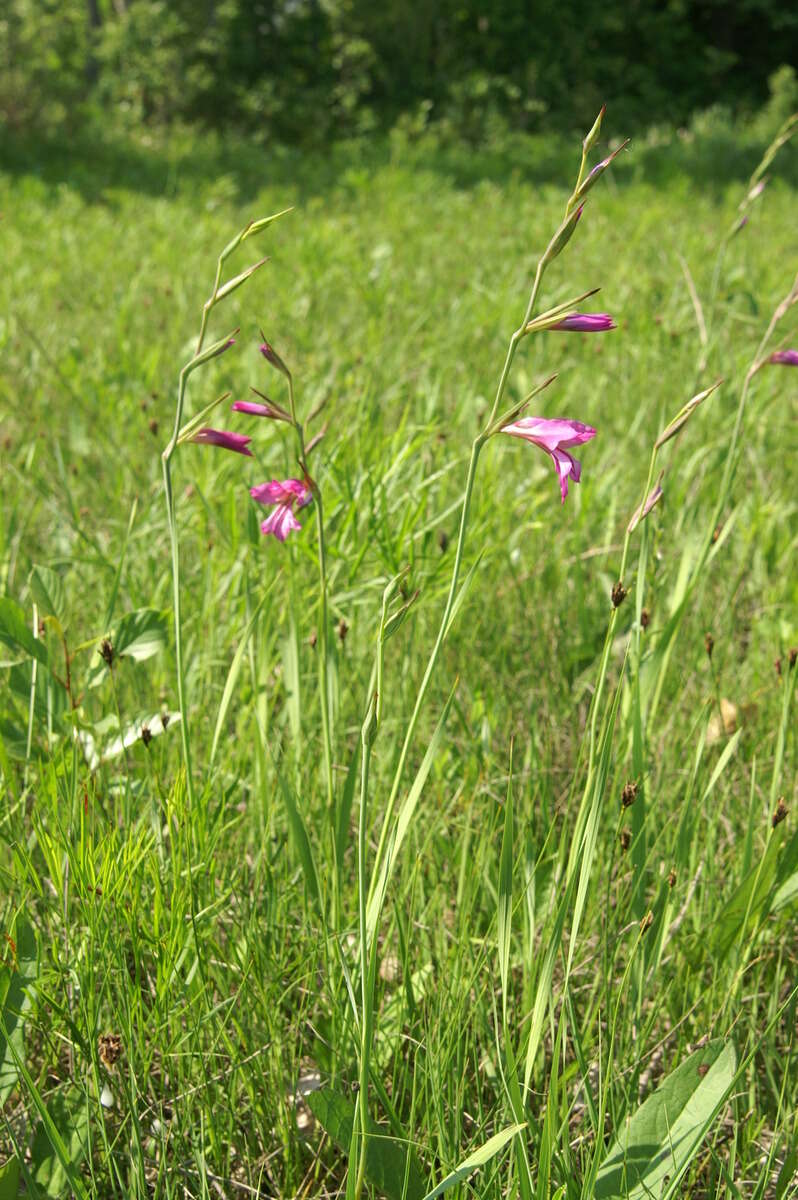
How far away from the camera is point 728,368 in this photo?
2594 millimetres

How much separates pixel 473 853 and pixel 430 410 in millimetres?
919

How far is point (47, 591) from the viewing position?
1.19m

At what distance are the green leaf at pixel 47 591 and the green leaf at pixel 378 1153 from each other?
2.03ft

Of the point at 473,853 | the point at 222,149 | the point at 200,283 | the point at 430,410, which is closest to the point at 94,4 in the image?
the point at 222,149

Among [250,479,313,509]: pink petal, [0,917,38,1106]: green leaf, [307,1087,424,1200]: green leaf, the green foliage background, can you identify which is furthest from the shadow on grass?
[307,1087,424,1200]: green leaf

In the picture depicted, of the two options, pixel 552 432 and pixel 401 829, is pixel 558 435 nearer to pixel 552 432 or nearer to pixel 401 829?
pixel 552 432

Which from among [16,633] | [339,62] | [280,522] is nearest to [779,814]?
[280,522]

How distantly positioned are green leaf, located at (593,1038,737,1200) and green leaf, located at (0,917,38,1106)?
447mm

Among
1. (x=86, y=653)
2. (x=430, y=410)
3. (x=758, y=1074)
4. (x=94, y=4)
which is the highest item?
(x=94, y=4)

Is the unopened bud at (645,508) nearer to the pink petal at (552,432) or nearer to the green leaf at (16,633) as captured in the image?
the pink petal at (552,432)

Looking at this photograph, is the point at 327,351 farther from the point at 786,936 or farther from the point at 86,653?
the point at 786,936

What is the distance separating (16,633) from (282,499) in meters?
0.35

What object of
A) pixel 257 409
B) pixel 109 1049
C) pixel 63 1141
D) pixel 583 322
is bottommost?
pixel 63 1141

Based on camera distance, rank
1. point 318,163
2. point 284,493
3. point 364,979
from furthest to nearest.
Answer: point 318,163
point 284,493
point 364,979
